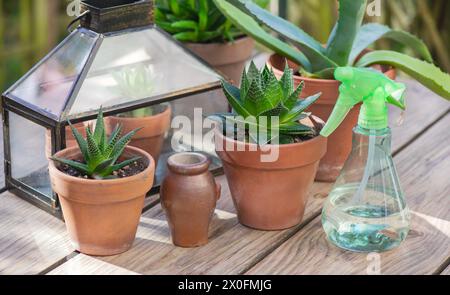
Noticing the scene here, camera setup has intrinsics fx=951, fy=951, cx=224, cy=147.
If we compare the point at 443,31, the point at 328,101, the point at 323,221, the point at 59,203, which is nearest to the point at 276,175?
the point at 323,221

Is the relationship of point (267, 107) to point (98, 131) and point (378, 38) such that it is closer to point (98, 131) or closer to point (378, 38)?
point (98, 131)

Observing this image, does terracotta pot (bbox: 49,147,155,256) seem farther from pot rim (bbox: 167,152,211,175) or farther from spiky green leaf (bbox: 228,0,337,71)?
spiky green leaf (bbox: 228,0,337,71)

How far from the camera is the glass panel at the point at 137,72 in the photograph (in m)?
1.54

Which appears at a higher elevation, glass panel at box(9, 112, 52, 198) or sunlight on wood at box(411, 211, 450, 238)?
glass panel at box(9, 112, 52, 198)

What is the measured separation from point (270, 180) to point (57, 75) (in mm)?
398

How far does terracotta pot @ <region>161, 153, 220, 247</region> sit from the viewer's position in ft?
4.68

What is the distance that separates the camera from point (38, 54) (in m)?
2.96

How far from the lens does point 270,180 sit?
1.49 m

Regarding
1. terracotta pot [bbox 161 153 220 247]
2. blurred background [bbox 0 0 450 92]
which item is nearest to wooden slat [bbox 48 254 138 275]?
terracotta pot [bbox 161 153 220 247]

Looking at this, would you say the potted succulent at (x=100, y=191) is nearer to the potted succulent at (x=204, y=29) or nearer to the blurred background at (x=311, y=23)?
the potted succulent at (x=204, y=29)

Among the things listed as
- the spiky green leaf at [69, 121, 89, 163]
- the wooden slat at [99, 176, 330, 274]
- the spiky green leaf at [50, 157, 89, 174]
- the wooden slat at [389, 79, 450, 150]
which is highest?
the spiky green leaf at [69, 121, 89, 163]

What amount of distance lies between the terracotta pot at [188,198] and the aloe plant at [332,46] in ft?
1.13

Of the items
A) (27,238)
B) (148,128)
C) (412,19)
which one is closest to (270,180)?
(148,128)
